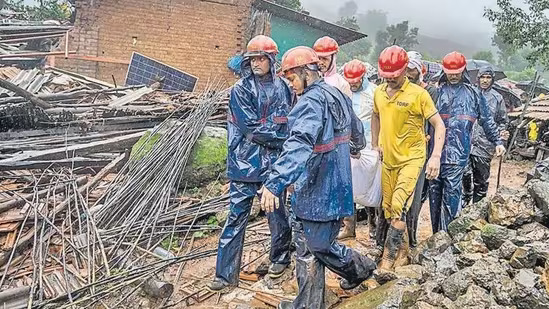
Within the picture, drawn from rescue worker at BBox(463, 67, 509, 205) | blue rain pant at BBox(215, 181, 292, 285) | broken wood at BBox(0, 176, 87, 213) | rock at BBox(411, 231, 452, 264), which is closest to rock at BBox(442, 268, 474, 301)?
rock at BBox(411, 231, 452, 264)

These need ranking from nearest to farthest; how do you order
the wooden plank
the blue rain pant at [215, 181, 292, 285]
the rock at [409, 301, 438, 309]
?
the rock at [409, 301, 438, 309] → the blue rain pant at [215, 181, 292, 285] → the wooden plank

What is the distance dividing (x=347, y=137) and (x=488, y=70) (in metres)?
3.15

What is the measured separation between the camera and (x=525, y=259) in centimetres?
310

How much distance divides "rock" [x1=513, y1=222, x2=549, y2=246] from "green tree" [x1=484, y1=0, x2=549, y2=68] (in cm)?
1059

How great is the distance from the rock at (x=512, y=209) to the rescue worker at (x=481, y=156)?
1.35 metres

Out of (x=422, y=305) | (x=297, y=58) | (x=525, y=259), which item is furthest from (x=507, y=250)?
(x=297, y=58)

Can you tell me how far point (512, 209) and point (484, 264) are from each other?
1.08 m

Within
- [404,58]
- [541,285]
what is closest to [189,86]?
[404,58]

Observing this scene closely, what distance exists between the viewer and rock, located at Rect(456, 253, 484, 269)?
3.38 meters

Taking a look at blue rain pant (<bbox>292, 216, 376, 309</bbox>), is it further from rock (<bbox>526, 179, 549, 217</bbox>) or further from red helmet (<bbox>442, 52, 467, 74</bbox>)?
red helmet (<bbox>442, 52, 467, 74</bbox>)

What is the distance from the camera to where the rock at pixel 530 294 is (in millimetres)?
2592

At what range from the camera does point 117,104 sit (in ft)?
31.4

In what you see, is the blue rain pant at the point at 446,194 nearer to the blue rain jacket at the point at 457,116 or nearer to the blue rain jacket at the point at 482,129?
the blue rain jacket at the point at 457,116

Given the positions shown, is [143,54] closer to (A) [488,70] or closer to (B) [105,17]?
(B) [105,17]
